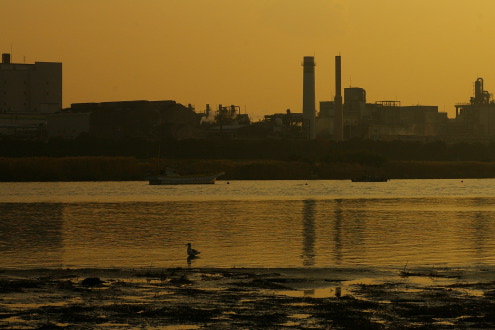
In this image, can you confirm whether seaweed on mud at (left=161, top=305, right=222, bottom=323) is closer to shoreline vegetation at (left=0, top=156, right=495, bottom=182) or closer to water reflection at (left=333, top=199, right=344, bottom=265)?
water reflection at (left=333, top=199, right=344, bottom=265)

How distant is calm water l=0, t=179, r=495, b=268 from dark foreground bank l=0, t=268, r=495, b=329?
11.8 feet

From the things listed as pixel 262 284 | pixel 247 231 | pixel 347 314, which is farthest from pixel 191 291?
pixel 247 231

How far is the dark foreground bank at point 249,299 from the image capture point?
78.7 feet

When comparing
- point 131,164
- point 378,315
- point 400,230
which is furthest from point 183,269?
point 131,164

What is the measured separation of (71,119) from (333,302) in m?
178

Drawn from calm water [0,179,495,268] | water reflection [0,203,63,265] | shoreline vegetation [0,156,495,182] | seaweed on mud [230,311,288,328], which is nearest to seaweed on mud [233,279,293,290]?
seaweed on mud [230,311,288,328]

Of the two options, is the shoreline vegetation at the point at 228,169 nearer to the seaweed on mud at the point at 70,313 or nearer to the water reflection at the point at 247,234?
the water reflection at the point at 247,234

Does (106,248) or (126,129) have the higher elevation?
(126,129)

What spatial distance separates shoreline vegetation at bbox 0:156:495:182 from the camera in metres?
147

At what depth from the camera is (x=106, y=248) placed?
43500 millimetres

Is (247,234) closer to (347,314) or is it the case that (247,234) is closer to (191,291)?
(191,291)

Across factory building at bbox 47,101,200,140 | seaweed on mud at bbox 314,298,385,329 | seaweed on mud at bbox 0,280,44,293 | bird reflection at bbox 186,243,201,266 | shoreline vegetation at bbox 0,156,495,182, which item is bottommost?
seaweed on mud at bbox 314,298,385,329

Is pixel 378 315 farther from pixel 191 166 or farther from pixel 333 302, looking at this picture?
pixel 191 166

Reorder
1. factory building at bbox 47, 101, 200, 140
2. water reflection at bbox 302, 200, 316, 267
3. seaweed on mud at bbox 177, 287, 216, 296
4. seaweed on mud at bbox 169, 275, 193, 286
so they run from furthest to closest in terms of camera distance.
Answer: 1. factory building at bbox 47, 101, 200, 140
2. water reflection at bbox 302, 200, 316, 267
3. seaweed on mud at bbox 169, 275, 193, 286
4. seaweed on mud at bbox 177, 287, 216, 296
